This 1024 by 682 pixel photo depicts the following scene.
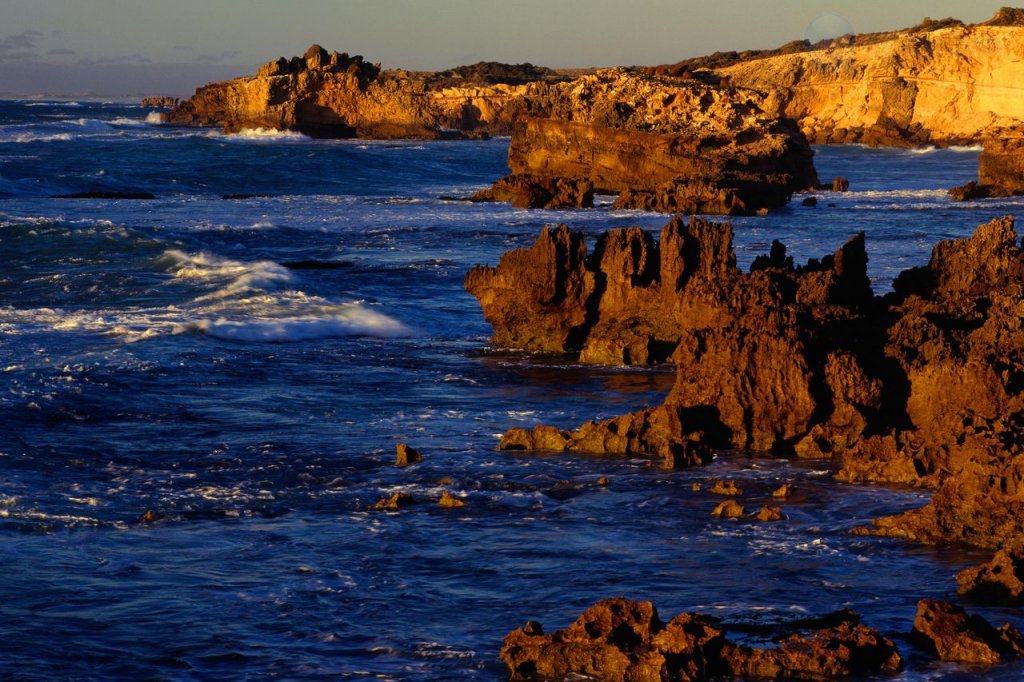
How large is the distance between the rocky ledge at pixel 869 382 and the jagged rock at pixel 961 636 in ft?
6.01

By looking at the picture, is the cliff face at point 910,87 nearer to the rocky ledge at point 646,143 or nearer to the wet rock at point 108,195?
the rocky ledge at point 646,143

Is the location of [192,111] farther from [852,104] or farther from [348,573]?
[348,573]

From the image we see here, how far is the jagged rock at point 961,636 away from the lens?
764cm

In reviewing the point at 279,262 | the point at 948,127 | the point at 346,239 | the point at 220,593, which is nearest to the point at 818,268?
the point at 220,593

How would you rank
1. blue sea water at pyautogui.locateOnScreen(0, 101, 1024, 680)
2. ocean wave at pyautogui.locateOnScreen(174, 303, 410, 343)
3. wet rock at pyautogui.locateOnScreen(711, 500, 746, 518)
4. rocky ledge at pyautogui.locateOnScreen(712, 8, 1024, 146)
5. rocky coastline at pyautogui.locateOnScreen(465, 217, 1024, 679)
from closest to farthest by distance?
blue sea water at pyautogui.locateOnScreen(0, 101, 1024, 680)
rocky coastline at pyautogui.locateOnScreen(465, 217, 1024, 679)
wet rock at pyautogui.locateOnScreen(711, 500, 746, 518)
ocean wave at pyautogui.locateOnScreen(174, 303, 410, 343)
rocky ledge at pyautogui.locateOnScreen(712, 8, 1024, 146)

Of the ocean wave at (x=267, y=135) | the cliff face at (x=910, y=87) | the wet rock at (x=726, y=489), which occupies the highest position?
the cliff face at (x=910, y=87)

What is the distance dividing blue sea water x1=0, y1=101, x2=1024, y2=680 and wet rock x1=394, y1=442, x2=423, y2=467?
0.61 ft

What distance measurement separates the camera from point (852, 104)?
108 m

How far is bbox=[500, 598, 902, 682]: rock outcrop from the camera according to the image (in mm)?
7504

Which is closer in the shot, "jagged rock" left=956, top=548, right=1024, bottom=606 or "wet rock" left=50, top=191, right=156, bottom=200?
"jagged rock" left=956, top=548, right=1024, bottom=606

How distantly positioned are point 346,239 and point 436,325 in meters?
14.5

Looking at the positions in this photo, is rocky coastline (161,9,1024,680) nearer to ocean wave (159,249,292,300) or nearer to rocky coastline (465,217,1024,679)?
rocky coastline (465,217,1024,679)

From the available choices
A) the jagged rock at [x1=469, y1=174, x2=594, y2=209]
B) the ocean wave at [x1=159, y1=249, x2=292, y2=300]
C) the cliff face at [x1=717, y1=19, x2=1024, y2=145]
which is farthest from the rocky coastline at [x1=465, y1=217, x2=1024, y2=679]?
the cliff face at [x1=717, y1=19, x2=1024, y2=145]

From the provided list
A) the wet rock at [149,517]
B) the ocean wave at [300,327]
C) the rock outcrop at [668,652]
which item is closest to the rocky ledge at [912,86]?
the ocean wave at [300,327]
